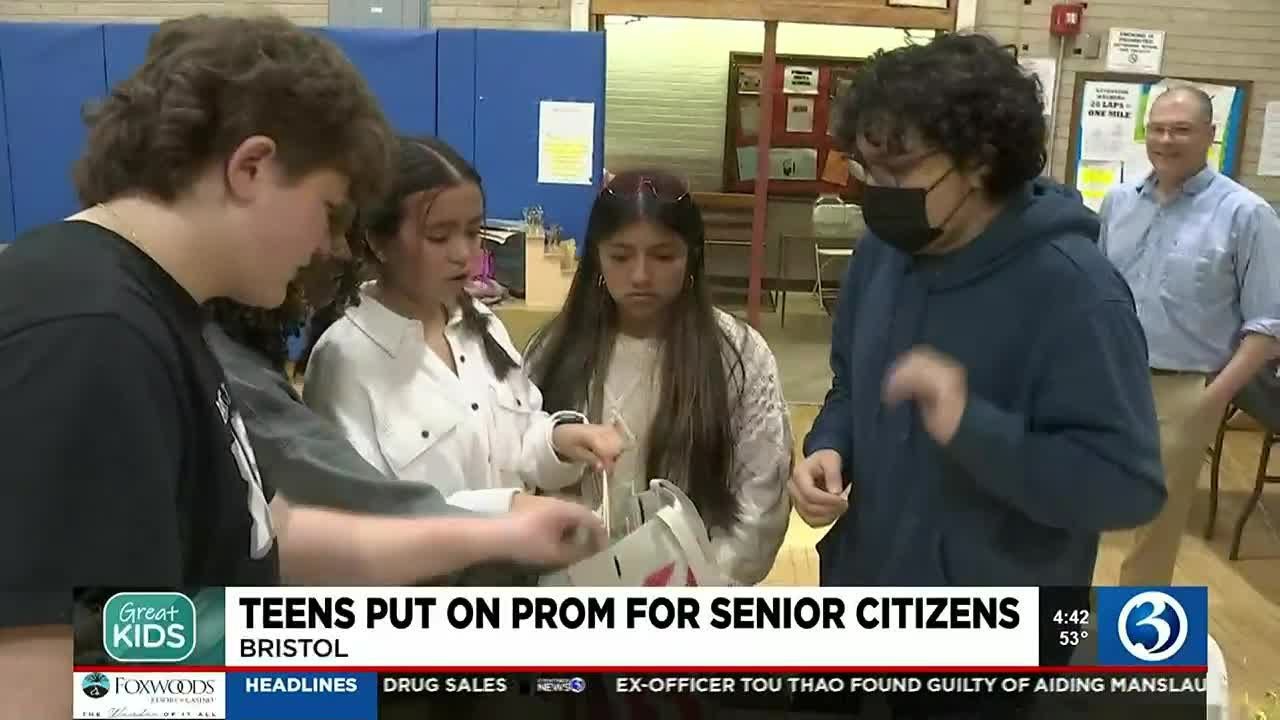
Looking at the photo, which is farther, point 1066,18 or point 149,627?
point 1066,18

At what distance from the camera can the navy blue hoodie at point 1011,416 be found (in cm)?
111

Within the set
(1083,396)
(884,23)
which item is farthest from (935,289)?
(884,23)

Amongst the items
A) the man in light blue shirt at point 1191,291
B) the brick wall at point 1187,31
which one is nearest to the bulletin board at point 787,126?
the brick wall at point 1187,31

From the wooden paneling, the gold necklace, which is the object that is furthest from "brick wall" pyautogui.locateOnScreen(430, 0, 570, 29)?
the gold necklace

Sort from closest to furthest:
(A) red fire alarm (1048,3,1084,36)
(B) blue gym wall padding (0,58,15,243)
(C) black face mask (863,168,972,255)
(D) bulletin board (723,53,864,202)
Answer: (C) black face mask (863,168,972,255) → (B) blue gym wall padding (0,58,15,243) → (A) red fire alarm (1048,3,1084,36) → (D) bulletin board (723,53,864,202)

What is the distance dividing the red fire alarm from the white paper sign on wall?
0.18 meters

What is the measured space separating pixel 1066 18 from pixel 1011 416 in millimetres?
4272

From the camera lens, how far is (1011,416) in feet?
3.72

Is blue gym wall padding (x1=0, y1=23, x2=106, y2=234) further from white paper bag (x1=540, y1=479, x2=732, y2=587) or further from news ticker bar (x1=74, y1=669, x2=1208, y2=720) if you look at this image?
news ticker bar (x1=74, y1=669, x2=1208, y2=720)

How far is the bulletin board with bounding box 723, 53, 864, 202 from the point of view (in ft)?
20.9

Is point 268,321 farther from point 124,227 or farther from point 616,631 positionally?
point 616,631

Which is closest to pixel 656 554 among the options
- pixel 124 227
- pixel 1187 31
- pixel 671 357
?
pixel 671 357

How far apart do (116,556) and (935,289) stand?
3.03 ft

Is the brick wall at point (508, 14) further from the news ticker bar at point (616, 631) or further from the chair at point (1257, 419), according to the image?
the news ticker bar at point (616, 631)
